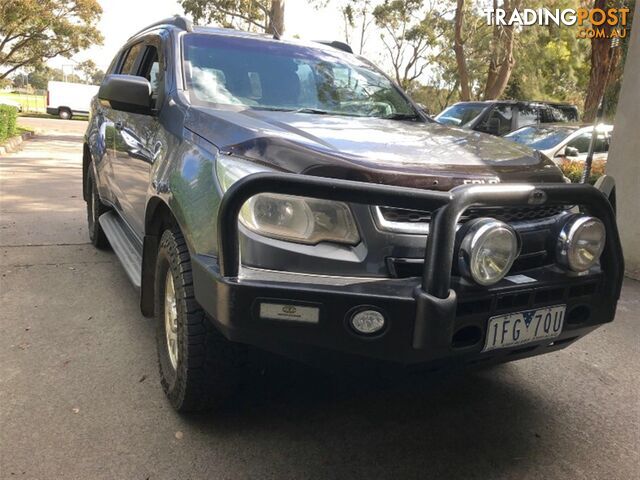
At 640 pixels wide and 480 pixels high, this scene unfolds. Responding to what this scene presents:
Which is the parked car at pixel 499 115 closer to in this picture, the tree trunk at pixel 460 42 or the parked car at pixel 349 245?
the tree trunk at pixel 460 42

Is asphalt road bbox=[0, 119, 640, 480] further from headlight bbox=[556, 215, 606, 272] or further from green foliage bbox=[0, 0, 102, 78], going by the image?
green foliage bbox=[0, 0, 102, 78]

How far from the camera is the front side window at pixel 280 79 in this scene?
10.5 feet

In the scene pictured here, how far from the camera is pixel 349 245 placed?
6.82 feet

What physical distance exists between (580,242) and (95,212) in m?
4.28

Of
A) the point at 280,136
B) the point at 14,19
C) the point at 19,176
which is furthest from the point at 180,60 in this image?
the point at 14,19

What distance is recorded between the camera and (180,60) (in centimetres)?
327

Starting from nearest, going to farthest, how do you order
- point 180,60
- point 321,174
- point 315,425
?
point 321,174 → point 315,425 → point 180,60

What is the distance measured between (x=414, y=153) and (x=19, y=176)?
923 centimetres

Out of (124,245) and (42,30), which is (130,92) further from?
(42,30)

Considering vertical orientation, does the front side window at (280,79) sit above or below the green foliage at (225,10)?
below

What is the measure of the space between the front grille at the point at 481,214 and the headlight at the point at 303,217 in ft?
0.49

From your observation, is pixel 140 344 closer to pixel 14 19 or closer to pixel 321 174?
pixel 321 174

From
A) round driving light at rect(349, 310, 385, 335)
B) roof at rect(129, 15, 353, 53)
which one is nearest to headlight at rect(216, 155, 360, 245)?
round driving light at rect(349, 310, 385, 335)

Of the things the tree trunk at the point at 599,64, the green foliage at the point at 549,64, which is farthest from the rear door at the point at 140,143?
the green foliage at the point at 549,64
